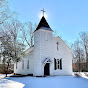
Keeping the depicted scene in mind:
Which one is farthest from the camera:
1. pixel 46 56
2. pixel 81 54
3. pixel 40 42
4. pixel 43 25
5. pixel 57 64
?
pixel 81 54

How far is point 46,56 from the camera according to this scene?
1889cm

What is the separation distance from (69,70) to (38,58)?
625 centimetres

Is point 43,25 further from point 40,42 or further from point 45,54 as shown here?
point 45,54

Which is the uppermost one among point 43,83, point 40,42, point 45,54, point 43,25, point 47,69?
point 43,25

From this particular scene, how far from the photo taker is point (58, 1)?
1350 cm

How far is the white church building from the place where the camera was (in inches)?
728

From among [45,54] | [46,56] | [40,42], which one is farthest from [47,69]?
[40,42]

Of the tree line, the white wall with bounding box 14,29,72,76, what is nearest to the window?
the white wall with bounding box 14,29,72,76

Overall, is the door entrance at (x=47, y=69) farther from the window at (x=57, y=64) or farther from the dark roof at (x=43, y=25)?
the dark roof at (x=43, y=25)

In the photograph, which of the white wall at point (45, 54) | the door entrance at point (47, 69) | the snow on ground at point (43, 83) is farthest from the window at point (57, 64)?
the snow on ground at point (43, 83)

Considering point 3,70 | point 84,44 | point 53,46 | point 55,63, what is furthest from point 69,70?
point 84,44

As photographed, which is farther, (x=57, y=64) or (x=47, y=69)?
(x=57, y=64)

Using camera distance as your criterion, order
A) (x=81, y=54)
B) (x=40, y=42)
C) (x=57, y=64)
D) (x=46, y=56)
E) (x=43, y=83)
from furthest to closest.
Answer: (x=81, y=54), (x=57, y=64), (x=46, y=56), (x=40, y=42), (x=43, y=83)

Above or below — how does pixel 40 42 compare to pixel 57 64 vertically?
above
